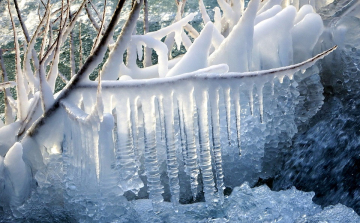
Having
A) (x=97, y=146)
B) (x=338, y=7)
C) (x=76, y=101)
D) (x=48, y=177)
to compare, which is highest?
(x=338, y=7)

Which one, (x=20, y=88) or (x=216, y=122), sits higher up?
(x=20, y=88)

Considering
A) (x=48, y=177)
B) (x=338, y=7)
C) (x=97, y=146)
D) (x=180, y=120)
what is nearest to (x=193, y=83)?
(x=180, y=120)

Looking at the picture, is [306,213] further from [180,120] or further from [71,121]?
[71,121]

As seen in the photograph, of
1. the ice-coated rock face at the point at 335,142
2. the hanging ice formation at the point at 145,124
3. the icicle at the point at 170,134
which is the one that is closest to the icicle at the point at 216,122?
the hanging ice formation at the point at 145,124

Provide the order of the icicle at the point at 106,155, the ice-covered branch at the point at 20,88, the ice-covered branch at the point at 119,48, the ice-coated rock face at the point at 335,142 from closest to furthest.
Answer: the icicle at the point at 106,155 < the ice-covered branch at the point at 119,48 < the ice-covered branch at the point at 20,88 < the ice-coated rock face at the point at 335,142

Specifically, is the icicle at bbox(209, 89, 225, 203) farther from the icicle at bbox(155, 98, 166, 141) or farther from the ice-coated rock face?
the ice-coated rock face

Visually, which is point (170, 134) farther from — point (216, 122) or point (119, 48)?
point (119, 48)

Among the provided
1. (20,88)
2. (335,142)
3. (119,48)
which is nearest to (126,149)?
(119,48)

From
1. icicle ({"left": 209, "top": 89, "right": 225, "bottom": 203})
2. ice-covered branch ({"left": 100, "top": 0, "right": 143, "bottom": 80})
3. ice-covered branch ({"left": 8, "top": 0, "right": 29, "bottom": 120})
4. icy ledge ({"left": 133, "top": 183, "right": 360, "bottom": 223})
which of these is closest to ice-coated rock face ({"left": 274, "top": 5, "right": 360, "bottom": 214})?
icy ledge ({"left": 133, "top": 183, "right": 360, "bottom": 223})

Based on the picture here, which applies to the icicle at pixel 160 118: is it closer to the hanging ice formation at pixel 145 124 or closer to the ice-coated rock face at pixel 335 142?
the hanging ice formation at pixel 145 124

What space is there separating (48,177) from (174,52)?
7.38ft

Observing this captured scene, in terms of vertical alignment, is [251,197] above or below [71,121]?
below

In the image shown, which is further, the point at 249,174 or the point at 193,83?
the point at 249,174

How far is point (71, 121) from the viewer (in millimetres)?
1650
